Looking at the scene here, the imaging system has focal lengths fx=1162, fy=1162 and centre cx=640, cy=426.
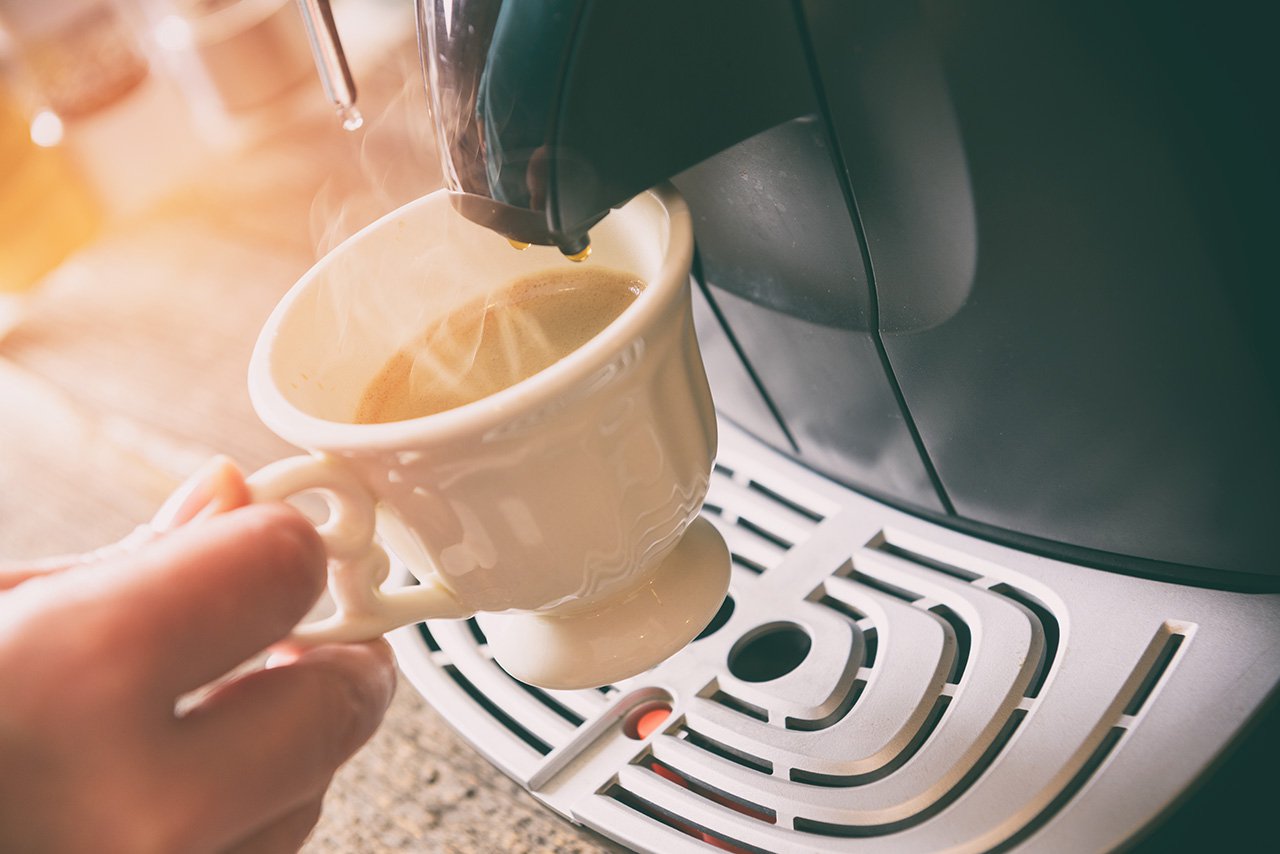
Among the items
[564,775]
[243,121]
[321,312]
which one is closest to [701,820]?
[564,775]

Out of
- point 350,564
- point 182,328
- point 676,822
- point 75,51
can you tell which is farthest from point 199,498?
point 75,51

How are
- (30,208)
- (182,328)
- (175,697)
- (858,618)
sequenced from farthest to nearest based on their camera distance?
1. (30,208)
2. (182,328)
3. (858,618)
4. (175,697)

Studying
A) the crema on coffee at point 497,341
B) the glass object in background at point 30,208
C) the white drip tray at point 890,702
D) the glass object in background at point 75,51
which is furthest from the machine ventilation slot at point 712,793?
the glass object in background at point 75,51

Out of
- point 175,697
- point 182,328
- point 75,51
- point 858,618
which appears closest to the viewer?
point 175,697

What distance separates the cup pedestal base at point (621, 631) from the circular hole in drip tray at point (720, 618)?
0.08 feet

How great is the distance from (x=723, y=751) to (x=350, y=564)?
0.11m

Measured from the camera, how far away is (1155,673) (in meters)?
0.26

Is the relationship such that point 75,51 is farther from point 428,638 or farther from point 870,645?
point 870,645

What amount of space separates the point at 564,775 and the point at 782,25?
0.19m

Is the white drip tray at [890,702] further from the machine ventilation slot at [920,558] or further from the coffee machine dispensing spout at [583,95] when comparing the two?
the coffee machine dispensing spout at [583,95]

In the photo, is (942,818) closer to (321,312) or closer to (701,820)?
(701,820)

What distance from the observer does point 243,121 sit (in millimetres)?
843

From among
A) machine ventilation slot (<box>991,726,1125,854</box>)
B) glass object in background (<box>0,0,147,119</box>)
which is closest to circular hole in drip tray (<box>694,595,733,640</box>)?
machine ventilation slot (<box>991,726,1125,854</box>)

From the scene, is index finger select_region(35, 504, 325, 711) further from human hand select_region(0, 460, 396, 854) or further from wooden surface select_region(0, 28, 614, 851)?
wooden surface select_region(0, 28, 614, 851)
